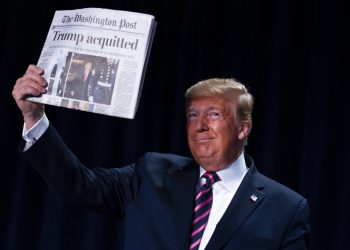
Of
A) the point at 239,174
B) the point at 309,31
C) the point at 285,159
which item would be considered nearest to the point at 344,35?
the point at 309,31

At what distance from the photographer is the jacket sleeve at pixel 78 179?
1601 mm

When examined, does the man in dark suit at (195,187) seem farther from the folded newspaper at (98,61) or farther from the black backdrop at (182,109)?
the black backdrop at (182,109)

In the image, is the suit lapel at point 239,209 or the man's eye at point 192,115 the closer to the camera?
the suit lapel at point 239,209

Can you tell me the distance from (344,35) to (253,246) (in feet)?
4.24

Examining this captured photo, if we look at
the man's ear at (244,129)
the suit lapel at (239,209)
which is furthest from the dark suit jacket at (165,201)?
the man's ear at (244,129)

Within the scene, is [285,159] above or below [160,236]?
above

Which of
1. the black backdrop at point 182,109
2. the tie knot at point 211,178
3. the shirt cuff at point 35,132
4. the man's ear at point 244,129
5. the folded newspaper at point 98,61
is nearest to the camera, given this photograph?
the folded newspaper at point 98,61

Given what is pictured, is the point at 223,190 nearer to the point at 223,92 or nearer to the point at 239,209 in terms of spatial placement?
the point at 239,209

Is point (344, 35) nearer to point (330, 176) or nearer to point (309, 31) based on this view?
point (309, 31)

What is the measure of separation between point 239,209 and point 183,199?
17cm

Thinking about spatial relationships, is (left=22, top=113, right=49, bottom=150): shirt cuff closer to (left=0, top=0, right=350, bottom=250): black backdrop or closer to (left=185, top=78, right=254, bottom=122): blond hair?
(left=185, top=78, right=254, bottom=122): blond hair

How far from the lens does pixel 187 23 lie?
2.68 m

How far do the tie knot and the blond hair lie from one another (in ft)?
0.74

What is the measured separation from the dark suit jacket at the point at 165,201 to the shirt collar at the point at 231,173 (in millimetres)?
27
